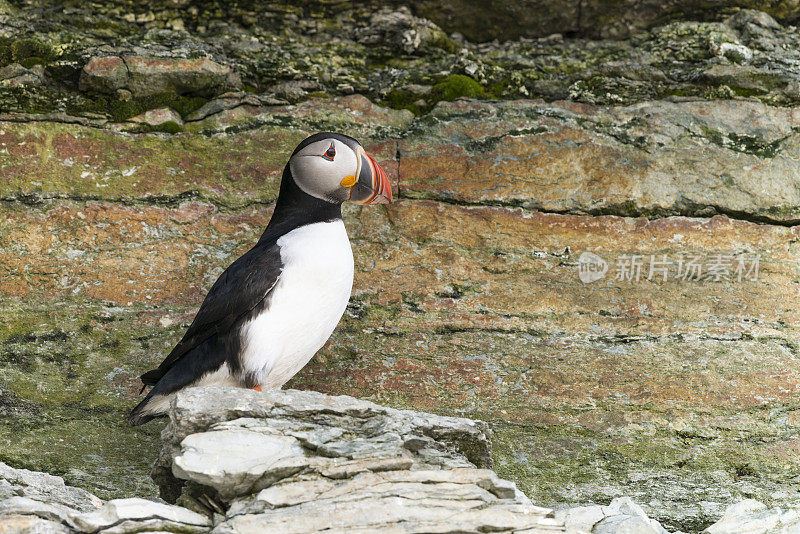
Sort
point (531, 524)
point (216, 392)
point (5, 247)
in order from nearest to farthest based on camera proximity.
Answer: point (531, 524), point (216, 392), point (5, 247)

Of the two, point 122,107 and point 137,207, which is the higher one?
point 122,107

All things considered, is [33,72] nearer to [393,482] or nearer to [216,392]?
[216,392]

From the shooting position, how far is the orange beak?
4.59m

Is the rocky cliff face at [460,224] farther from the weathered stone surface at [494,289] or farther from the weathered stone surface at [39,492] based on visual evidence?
the weathered stone surface at [39,492]

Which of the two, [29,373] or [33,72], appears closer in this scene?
[29,373]

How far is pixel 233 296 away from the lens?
426cm

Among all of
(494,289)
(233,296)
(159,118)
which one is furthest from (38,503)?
(159,118)

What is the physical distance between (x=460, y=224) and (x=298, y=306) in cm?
214

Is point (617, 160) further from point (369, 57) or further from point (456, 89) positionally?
point (369, 57)

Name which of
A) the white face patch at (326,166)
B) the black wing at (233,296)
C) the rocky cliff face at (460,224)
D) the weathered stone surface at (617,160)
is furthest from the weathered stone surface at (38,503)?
the weathered stone surface at (617,160)

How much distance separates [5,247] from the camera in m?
5.62

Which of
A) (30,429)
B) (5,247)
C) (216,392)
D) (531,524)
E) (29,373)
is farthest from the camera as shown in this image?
(5,247)

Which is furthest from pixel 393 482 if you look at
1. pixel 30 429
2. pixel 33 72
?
pixel 33 72

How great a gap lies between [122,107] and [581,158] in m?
3.51
